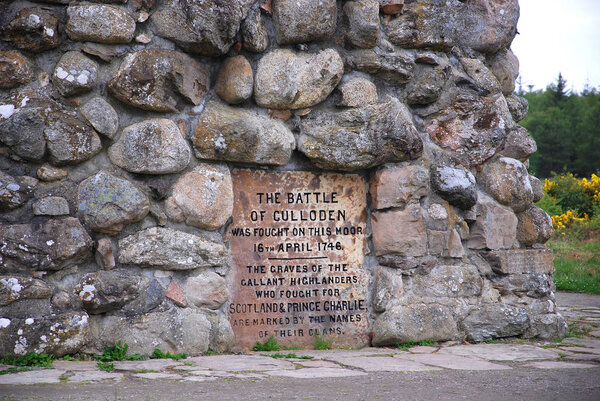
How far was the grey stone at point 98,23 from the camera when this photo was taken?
142 inches

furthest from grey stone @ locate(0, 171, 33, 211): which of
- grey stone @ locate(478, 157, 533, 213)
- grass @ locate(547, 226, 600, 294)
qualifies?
grass @ locate(547, 226, 600, 294)

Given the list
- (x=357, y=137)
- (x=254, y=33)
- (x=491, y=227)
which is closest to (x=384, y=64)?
(x=357, y=137)

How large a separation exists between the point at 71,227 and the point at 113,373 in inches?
34.2

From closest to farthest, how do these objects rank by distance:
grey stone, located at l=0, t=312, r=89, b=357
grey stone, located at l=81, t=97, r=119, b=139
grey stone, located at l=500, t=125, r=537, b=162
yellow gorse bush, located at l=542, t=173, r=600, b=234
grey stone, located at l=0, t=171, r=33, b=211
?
1. grey stone, located at l=0, t=312, r=89, b=357
2. grey stone, located at l=0, t=171, r=33, b=211
3. grey stone, located at l=81, t=97, r=119, b=139
4. grey stone, located at l=500, t=125, r=537, b=162
5. yellow gorse bush, located at l=542, t=173, r=600, b=234

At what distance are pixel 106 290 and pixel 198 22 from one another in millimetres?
1619

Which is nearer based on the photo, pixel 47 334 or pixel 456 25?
pixel 47 334

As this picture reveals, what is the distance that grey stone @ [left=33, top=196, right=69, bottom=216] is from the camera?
A: 3.50 meters

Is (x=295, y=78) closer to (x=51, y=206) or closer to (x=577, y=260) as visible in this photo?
(x=51, y=206)

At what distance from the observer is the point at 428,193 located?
4.38 meters

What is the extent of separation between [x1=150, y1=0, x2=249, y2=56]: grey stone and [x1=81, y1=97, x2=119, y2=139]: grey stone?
0.55 m

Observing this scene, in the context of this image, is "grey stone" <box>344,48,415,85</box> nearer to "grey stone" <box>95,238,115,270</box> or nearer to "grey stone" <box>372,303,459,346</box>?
"grey stone" <box>372,303,459,346</box>

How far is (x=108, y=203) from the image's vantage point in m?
3.62

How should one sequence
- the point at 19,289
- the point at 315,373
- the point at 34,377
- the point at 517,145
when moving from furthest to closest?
the point at 517,145 < the point at 19,289 < the point at 315,373 < the point at 34,377

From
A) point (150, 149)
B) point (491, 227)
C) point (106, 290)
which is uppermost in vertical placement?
point (150, 149)
